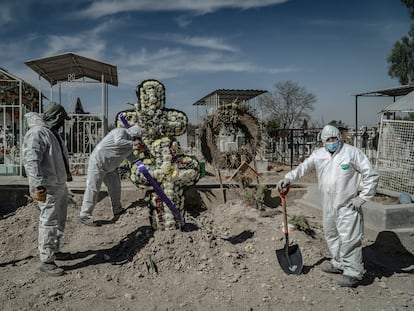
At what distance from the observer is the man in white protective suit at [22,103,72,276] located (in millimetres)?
4004

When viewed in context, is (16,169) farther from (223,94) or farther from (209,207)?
(223,94)

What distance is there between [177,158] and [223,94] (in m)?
10.8

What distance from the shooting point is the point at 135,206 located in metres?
6.56

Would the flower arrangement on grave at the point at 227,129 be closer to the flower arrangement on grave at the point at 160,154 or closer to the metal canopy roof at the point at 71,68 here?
the metal canopy roof at the point at 71,68

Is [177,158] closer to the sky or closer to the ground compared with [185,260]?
closer to the sky

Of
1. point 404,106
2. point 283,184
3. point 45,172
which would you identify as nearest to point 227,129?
point 404,106

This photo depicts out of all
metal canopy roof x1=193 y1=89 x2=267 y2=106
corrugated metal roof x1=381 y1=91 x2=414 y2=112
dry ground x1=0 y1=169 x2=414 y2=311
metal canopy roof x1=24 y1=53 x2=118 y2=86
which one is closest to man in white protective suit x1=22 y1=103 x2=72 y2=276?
dry ground x1=0 y1=169 x2=414 y2=311

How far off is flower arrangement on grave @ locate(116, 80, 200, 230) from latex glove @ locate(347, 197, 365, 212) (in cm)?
196

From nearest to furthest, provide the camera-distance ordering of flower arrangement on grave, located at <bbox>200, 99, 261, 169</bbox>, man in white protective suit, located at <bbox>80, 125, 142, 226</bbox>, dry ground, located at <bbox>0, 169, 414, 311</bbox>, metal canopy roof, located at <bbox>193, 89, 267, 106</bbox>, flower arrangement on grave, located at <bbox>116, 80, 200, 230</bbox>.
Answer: dry ground, located at <bbox>0, 169, 414, 311</bbox>, flower arrangement on grave, located at <bbox>116, 80, 200, 230</bbox>, man in white protective suit, located at <bbox>80, 125, 142, 226</bbox>, flower arrangement on grave, located at <bbox>200, 99, 261, 169</bbox>, metal canopy roof, located at <bbox>193, 89, 267, 106</bbox>

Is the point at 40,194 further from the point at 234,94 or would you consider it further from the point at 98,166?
the point at 234,94

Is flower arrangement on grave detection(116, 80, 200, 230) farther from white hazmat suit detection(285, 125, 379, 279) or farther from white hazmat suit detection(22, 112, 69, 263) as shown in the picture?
white hazmat suit detection(285, 125, 379, 279)

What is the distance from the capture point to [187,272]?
429cm

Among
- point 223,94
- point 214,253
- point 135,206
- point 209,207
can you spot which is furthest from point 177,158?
point 223,94

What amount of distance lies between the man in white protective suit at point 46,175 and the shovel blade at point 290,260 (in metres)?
2.45
